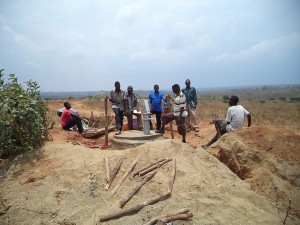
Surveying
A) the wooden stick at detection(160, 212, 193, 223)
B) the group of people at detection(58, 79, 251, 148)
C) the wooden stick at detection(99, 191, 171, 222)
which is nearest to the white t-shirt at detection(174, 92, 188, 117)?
the group of people at detection(58, 79, 251, 148)

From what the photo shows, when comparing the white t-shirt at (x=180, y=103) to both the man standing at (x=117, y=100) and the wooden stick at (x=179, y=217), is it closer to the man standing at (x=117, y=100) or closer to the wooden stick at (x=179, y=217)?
the man standing at (x=117, y=100)

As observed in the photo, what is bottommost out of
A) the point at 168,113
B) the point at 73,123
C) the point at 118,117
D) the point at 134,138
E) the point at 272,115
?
the point at 272,115

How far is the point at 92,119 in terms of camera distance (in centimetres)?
1168

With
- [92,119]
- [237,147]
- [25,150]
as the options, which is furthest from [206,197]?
[92,119]

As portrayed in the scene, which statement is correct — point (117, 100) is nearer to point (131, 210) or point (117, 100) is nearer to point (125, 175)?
point (125, 175)

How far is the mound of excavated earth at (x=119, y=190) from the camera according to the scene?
4109mm

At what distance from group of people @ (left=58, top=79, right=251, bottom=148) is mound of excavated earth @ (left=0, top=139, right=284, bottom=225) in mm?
1422

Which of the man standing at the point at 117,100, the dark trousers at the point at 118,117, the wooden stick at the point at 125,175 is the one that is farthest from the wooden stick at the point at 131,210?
the man standing at the point at 117,100

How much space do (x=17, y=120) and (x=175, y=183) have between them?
3.71m

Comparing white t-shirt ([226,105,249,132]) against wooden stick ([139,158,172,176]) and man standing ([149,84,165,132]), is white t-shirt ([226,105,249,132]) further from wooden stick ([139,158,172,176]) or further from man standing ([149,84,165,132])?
man standing ([149,84,165,132])

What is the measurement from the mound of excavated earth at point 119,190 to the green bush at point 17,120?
1.07 feet

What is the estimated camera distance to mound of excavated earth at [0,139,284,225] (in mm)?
4109

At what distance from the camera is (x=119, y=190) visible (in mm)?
4555

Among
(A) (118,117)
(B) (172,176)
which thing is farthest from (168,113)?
(B) (172,176)
